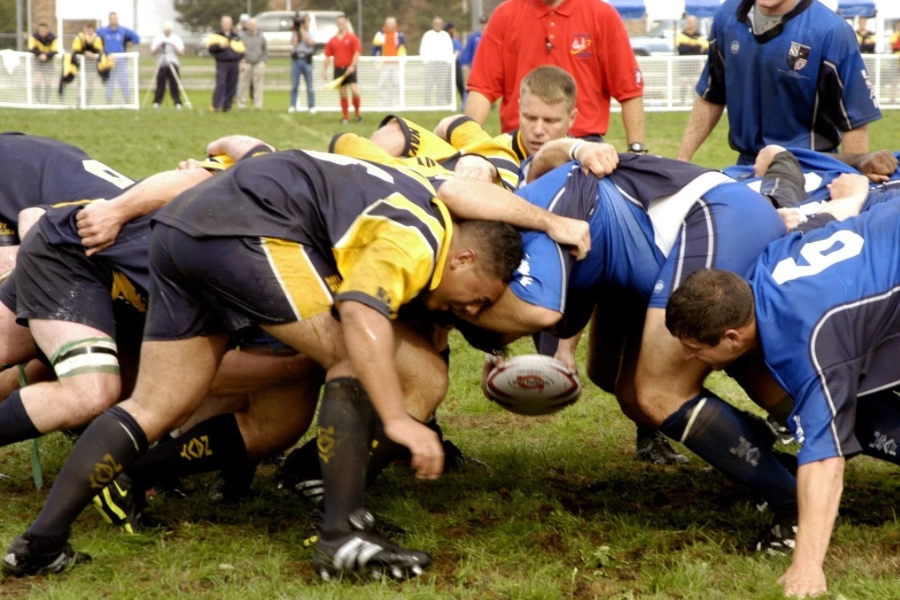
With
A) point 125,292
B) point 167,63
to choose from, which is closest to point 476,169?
point 125,292

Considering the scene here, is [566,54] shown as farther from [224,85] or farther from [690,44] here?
[690,44]

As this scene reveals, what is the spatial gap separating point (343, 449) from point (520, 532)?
2.83 feet

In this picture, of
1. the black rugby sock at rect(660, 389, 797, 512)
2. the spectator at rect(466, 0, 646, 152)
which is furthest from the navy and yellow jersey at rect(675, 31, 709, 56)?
the black rugby sock at rect(660, 389, 797, 512)

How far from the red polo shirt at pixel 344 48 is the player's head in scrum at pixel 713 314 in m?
20.0

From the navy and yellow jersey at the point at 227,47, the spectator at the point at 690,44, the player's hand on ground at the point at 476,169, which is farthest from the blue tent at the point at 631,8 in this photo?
the player's hand on ground at the point at 476,169

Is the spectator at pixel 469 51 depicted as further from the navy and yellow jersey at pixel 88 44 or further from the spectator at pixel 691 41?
the navy and yellow jersey at pixel 88 44

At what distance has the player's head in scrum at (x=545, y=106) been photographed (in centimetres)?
550

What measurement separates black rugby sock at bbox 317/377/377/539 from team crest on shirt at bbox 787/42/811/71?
10.8ft

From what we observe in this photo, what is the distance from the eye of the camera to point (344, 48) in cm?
2314

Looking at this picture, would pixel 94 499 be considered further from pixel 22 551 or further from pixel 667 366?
pixel 667 366

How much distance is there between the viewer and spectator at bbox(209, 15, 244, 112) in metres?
22.9

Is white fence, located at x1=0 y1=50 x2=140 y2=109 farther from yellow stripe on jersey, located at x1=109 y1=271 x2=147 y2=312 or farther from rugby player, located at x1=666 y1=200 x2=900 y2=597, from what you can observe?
rugby player, located at x1=666 y1=200 x2=900 y2=597

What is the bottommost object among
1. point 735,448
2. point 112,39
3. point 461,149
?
point 735,448

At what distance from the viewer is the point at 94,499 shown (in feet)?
13.8
